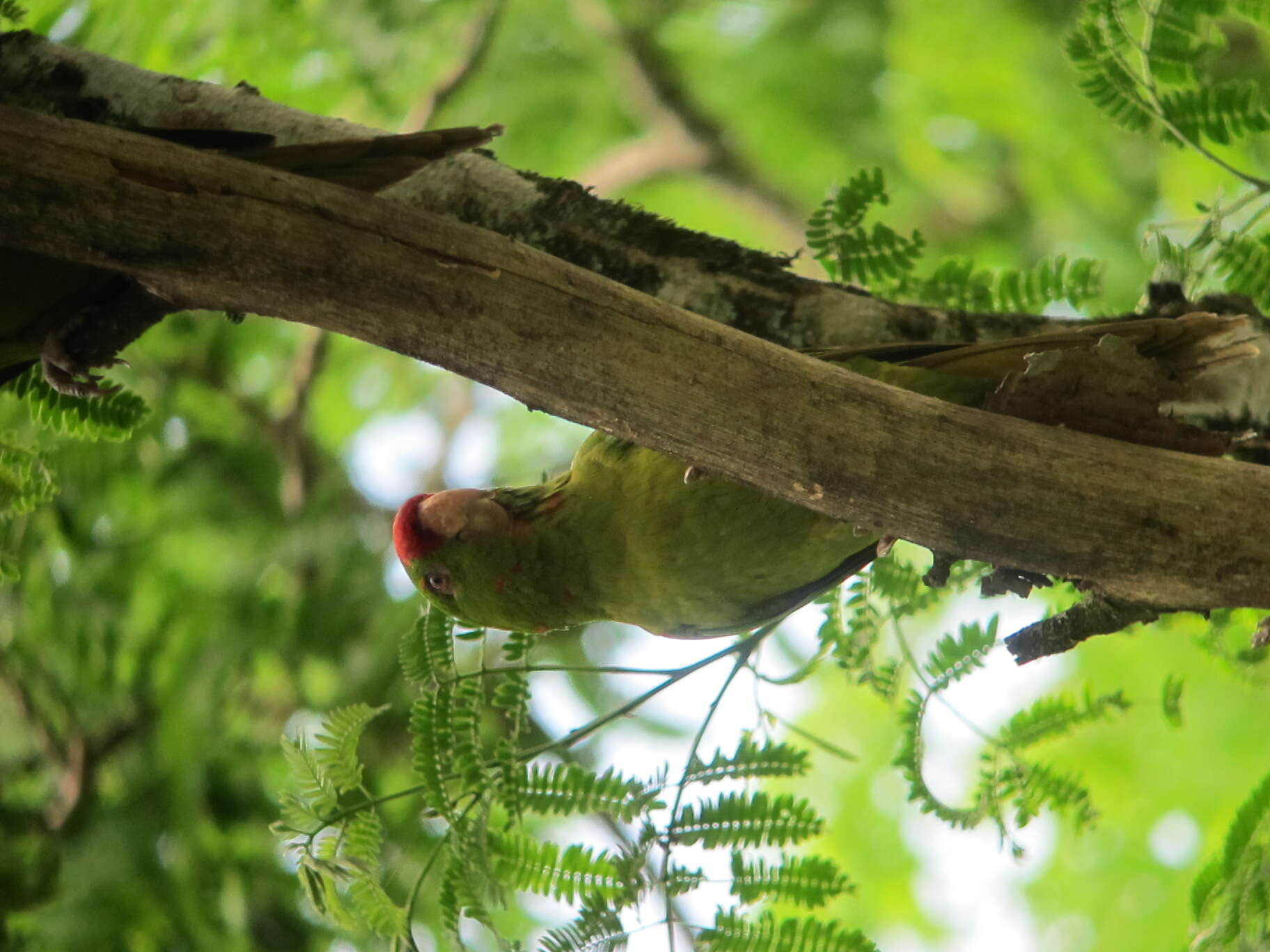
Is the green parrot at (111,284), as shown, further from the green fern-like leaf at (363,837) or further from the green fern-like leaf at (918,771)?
the green fern-like leaf at (918,771)

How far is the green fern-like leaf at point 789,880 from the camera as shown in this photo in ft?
8.18

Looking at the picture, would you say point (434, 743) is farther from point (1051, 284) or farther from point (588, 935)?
point (1051, 284)

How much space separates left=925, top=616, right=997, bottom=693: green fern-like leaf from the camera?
2479 millimetres

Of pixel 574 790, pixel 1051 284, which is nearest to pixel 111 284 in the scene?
pixel 574 790

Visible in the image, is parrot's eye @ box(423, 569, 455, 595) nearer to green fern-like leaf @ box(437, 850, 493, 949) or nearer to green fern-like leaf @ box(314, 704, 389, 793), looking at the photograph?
green fern-like leaf @ box(314, 704, 389, 793)

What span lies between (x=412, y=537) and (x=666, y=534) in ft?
2.31

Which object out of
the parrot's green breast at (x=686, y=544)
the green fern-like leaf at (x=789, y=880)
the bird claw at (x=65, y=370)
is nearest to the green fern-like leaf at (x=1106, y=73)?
the parrot's green breast at (x=686, y=544)

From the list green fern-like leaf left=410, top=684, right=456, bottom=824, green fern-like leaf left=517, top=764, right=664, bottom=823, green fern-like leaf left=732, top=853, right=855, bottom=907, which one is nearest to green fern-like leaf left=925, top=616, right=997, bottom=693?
green fern-like leaf left=732, top=853, right=855, bottom=907

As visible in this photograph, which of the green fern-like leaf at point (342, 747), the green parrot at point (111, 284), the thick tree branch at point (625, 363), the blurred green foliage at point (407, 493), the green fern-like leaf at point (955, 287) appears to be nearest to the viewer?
the thick tree branch at point (625, 363)

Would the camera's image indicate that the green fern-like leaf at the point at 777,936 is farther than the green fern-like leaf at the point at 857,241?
No

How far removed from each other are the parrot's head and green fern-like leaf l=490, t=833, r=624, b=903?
0.58 metres

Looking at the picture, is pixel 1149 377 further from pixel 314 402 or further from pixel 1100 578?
pixel 314 402

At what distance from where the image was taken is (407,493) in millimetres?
5312

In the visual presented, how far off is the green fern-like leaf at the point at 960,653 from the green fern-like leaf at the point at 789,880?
0.51 meters
